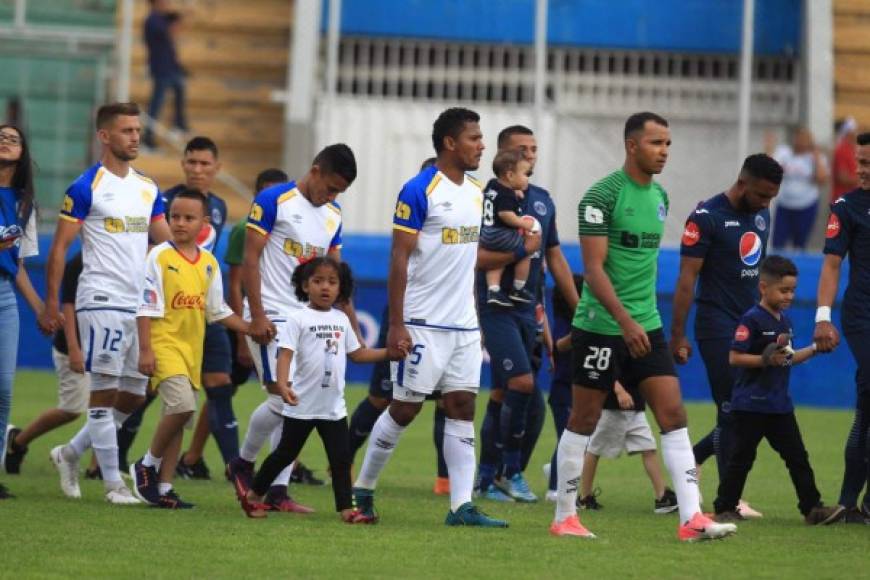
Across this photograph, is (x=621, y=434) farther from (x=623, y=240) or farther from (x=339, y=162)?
A: (x=339, y=162)

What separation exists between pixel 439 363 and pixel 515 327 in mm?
1864

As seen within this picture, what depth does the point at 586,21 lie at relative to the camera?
25719 mm

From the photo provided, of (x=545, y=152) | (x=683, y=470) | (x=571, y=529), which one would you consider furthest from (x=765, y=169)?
(x=545, y=152)

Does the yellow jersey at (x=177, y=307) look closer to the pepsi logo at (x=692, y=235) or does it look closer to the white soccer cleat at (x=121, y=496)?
the white soccer cleat at (x=121, y=496)

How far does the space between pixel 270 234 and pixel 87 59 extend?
613 inches

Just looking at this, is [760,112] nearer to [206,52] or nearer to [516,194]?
[206,52]

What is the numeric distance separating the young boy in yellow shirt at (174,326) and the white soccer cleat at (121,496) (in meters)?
0.09

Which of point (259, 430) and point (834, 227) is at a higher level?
point (834, 227)

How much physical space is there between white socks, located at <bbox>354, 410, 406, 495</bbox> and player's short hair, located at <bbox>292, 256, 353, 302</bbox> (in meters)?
0.77

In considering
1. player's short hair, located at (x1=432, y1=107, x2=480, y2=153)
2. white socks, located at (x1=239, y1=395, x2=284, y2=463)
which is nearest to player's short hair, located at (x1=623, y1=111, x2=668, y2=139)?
player's short hair, located at (x1=432, y1=107, x2=480, y2=153)

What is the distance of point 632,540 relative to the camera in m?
9.66

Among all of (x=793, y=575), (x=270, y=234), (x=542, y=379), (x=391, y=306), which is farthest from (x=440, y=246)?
(x=542, y=379)

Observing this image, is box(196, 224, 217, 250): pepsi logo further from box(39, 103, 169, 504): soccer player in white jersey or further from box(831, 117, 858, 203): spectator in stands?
box(831, 117, 858, 203): spectator in stands

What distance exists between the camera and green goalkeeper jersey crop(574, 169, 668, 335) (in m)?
9.42
